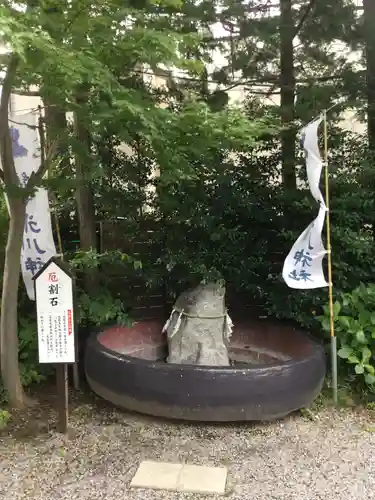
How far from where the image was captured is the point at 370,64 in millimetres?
5953

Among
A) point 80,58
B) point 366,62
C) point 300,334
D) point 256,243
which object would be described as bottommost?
point 300,334

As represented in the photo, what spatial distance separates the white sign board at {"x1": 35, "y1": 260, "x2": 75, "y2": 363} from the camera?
4223 mm

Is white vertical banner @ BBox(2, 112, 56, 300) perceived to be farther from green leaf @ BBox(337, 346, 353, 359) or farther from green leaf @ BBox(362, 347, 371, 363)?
green leaf @ BBox(362, 347, 371, 363)

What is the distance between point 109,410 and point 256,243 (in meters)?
2.42

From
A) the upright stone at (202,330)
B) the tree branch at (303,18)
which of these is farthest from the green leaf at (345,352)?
the tree branch at (303,18)

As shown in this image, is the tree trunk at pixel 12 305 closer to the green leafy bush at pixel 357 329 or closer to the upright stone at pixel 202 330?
the upright stone at pixel 202 330

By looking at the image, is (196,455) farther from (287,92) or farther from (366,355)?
(287,92)

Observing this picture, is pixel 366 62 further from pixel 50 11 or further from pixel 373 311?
pixel 50 11

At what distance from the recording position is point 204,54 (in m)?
6.05

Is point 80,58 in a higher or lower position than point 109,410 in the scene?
higher

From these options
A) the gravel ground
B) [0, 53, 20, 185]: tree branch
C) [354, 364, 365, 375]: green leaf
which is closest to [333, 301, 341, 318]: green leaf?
[354, 364, 365, 375]: green leaf

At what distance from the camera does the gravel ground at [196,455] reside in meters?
3.56

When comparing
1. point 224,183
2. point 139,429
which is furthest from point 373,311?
point 139,429

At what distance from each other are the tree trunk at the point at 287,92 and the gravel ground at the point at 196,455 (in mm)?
2680
